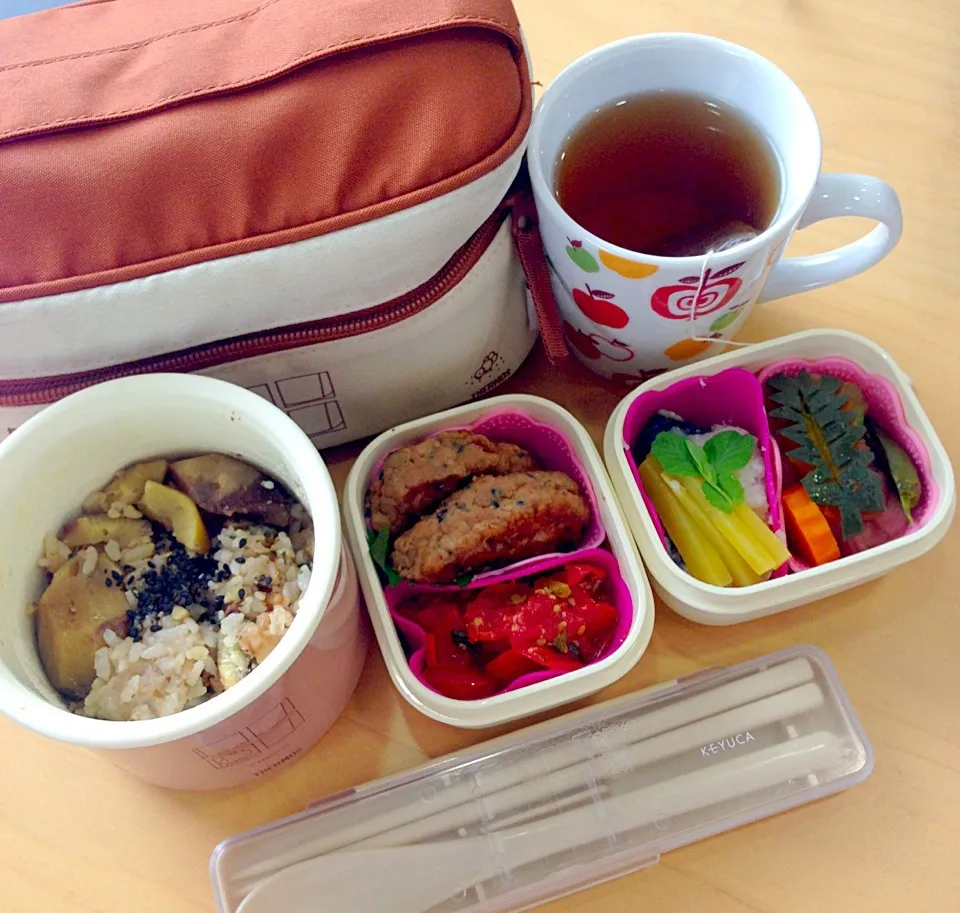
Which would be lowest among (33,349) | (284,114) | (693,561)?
(693,561)

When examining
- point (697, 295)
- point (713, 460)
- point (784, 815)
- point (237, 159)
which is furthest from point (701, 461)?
point (237, 159)

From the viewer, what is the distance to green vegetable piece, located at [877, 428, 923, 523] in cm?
55

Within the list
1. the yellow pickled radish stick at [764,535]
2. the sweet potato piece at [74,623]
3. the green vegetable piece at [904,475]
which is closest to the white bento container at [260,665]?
the sweet potato piece at [74,623]

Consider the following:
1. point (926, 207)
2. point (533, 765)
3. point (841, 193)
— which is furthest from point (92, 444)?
point (926, 207)

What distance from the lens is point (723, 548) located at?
55 cm

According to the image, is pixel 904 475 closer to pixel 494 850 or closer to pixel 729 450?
pixel 729 450

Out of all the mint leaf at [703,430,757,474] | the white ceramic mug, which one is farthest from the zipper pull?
the mint leaf at [703,430,757,474]

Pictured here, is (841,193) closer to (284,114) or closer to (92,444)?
(284,114)

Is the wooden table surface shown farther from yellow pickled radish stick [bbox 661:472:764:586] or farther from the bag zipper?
the bag zipper

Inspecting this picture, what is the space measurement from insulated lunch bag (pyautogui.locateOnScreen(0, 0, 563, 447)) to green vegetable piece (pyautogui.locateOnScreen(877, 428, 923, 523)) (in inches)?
12.0

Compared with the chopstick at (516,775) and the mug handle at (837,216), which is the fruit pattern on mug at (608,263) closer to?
the mug handle at (837,216)

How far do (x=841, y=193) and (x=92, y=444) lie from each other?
1.48 feet

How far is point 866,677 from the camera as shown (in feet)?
1.81

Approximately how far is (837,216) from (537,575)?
0.28 m
